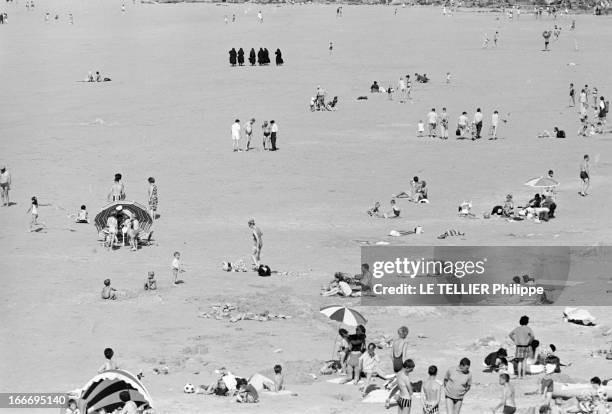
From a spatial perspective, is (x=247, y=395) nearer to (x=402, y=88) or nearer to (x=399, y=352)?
(x=399, y=352)

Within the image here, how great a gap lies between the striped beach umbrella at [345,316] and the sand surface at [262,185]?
700mm

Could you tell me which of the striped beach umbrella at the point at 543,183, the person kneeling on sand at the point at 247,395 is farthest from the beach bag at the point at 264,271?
the striped beach umbrella at the point at 543,183

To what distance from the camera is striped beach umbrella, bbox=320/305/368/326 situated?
751 inches

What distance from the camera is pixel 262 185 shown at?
33281mm

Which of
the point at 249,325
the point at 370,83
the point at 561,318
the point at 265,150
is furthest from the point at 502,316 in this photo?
the point at 370,83

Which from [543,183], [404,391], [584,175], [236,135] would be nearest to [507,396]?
[404,391]

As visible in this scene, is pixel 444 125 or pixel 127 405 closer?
pixel 127 405

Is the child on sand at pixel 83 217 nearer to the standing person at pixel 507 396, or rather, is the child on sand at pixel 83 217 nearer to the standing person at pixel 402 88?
the standing person at pixel 507 396

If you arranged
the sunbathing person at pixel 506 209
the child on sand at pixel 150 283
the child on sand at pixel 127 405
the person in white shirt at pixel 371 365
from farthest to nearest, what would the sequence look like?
the sunbathing person at pixel 506 209 → the child on sand at pixel 150 283 → the person in white shirt at pixel 371 365 → the child on sand at pixel 127 405

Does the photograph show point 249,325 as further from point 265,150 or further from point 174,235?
point 265,150

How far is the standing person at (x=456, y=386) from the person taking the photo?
14820mm

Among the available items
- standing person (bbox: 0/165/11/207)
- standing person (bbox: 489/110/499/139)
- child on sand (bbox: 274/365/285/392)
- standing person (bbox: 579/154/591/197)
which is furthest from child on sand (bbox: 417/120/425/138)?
child on sand (bbox: 274/365/285/392)

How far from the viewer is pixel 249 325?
68.7 ft

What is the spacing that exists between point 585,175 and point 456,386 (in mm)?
17782
